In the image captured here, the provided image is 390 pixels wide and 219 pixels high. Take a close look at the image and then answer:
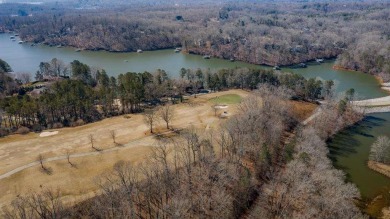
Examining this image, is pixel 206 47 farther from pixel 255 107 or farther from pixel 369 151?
pixel 369 151

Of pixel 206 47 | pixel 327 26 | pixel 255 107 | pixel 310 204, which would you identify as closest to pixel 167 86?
pixel 255 107

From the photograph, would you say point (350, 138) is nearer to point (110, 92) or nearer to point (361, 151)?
point (361, 151)

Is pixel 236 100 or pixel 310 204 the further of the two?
pixel 236 100

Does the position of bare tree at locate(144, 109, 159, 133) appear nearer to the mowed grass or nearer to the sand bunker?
the sand bunker

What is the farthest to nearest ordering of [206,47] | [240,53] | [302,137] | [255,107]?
[206,47] → [240,53] → [255,107] → [302,137]

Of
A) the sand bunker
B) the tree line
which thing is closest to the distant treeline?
the sand bunker

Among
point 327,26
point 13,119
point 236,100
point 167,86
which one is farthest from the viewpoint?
point 327,26

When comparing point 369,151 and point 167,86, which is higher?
point 167,86

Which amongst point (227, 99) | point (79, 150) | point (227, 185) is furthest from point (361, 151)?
point (79, 150)
